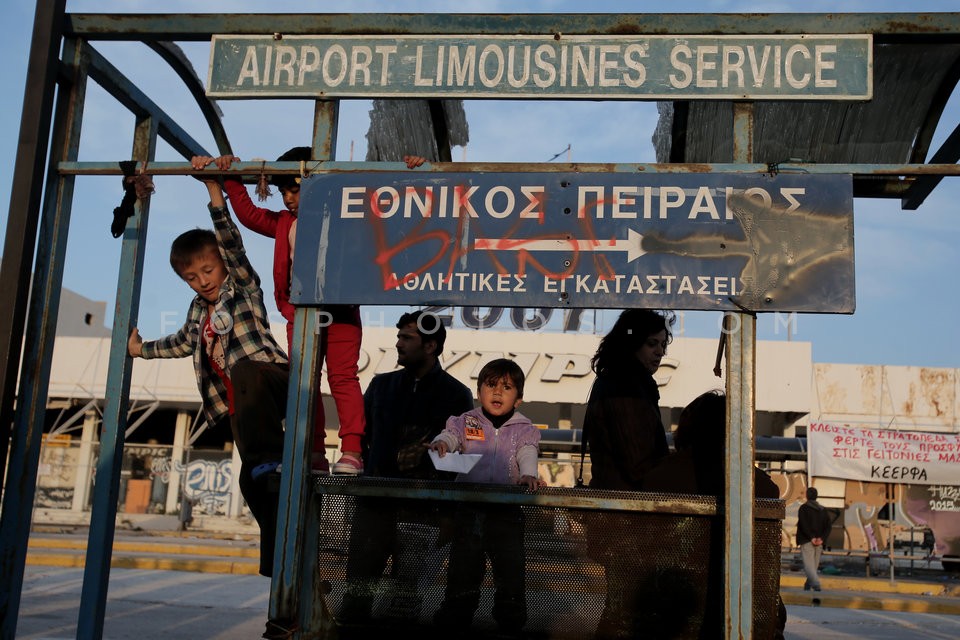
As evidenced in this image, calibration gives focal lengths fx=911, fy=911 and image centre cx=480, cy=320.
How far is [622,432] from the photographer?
4.07 metres

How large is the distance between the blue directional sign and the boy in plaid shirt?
575 millimetres

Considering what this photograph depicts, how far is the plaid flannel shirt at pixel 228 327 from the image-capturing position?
163 inches

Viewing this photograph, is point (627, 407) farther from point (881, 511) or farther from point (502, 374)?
point (881, 511)

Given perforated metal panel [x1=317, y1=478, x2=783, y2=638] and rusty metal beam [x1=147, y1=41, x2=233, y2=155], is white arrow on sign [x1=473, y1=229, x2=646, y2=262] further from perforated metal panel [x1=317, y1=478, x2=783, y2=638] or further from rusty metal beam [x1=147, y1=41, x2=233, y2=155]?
rusty metal beam [x1=147, y1=41, x2=233, y2=155]

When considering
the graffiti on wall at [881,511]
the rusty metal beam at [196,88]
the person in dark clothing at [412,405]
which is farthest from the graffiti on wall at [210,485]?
the rusty metal beam at [196,88]

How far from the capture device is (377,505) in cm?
352

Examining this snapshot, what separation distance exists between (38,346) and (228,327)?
79 centimetres

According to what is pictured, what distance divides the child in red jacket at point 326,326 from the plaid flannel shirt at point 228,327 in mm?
116

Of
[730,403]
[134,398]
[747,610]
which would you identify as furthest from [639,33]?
[134,398]

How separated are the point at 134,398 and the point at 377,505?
22884mm

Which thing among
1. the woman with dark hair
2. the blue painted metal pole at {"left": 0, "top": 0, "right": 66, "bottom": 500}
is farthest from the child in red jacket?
the woman with dark hair

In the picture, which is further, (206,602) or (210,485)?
(210,485)

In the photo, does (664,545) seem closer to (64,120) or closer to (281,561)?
(281,561)

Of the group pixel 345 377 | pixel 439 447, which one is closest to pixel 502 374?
pixel 439 447
